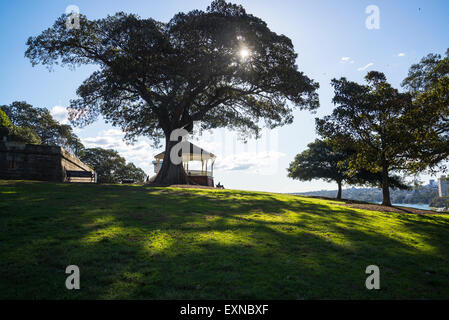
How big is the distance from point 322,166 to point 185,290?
37181 millimetres

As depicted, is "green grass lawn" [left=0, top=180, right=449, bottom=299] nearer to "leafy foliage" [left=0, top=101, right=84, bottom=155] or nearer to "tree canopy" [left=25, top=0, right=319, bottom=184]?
"tree canopy" [left=25, top=0, right=319, bottom=184]

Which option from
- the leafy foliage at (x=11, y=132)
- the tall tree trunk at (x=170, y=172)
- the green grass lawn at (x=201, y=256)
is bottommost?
the green grass lawn at (x=201, y=256)

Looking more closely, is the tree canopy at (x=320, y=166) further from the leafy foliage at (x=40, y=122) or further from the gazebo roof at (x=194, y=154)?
the leafy foliage at (x=40, y=122)

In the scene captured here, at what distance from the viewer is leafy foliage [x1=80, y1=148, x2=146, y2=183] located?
6079 cm

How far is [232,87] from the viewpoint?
21797 millimetres

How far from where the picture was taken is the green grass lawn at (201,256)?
366 cm

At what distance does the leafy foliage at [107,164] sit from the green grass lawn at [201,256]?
2236 inches

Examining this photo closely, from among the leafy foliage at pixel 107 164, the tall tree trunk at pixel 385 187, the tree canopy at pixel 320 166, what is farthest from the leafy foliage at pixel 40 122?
the tall tree trunk at pixel 385 187

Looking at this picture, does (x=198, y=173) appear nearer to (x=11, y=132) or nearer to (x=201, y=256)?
(x=11, y=132)

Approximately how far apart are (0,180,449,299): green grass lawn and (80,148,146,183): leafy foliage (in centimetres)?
5680

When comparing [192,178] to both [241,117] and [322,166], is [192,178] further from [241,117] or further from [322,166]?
[322,166]

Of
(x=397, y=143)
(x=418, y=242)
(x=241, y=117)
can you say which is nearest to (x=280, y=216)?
(x=418, y=242)

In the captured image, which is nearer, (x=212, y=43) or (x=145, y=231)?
(x=145, y=231)

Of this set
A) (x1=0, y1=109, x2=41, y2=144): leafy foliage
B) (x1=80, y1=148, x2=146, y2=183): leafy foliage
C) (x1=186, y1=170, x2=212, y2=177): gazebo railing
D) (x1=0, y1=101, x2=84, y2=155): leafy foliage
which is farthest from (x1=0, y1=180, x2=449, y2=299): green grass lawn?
(x1=80, y1=148, x2=146, y2=183): leafy foliage
